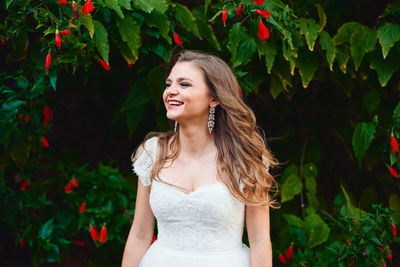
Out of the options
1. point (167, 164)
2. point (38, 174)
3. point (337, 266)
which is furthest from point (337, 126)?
point (38, 174)

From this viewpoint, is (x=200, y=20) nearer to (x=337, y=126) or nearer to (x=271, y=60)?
(x=271, y=60)

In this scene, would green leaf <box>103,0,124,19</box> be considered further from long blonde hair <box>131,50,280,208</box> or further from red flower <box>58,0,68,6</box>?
→ long blonde hair <box>131,50,280,208</box>

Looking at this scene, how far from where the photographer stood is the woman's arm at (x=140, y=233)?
2299mm

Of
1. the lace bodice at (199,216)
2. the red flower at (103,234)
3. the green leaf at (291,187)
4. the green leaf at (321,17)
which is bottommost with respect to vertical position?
the red flower at (103,234)

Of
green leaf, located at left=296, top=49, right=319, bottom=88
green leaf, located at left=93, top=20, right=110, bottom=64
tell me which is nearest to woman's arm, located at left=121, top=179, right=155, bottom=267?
green leaf, located at left=93, top=20, right=110, bottom=64

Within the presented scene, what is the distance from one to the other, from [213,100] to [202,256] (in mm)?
726

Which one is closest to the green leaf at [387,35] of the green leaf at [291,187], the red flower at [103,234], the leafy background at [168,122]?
the leafy background at [168,122]

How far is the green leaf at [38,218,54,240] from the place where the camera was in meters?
2.80

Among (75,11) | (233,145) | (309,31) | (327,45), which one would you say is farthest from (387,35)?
(75,11)

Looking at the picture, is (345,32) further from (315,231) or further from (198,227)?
(198,227)

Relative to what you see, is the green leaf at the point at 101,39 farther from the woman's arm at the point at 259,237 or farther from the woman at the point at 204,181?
the woman's arm at the point at 259,237

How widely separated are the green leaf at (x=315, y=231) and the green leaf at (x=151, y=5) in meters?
1.48

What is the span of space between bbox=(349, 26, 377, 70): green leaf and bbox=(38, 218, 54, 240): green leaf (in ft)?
6.47

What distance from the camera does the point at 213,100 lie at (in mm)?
2268
